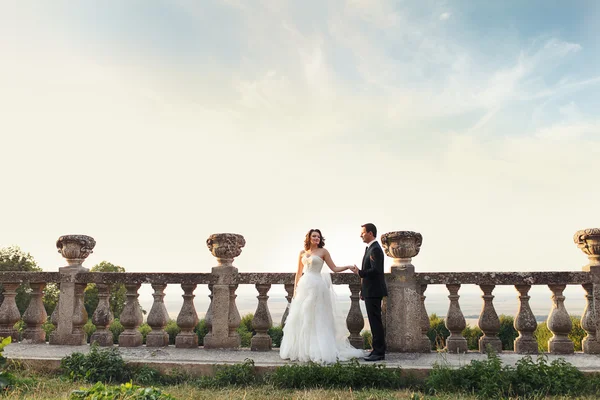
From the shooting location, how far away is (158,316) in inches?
320

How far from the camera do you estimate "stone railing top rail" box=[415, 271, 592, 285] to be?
7.38 meters

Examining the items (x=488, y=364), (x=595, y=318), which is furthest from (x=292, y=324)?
(x=595, y=318)

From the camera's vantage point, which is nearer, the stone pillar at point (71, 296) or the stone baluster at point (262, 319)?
the stone baluster at point (262, 319)

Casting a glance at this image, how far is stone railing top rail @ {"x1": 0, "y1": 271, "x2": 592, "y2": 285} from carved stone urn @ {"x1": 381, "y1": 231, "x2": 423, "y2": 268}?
288 millimetres

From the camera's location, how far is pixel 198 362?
22.4ft

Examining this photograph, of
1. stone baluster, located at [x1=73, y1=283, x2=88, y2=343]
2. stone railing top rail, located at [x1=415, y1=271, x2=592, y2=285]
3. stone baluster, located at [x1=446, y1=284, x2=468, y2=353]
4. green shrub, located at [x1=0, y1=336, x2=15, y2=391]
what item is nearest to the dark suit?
stone railing top rail, located at [x1=415, y1=271, x2=592, y2=285]

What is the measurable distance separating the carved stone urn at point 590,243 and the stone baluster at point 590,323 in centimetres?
39

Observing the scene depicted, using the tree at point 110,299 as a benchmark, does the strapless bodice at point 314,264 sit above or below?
above

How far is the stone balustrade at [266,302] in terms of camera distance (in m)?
7.44

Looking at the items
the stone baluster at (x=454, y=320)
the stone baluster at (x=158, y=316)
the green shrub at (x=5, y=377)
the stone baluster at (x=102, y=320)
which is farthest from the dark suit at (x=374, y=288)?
the green shrub at (x=5, y=377)

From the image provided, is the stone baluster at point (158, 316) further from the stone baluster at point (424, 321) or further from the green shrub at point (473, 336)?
the green shrub at point (473, 336)

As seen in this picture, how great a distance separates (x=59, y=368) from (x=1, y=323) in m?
2.61

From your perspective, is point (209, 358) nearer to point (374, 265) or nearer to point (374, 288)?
point (374, 288)

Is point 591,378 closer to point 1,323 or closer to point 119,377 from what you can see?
point 119,377
